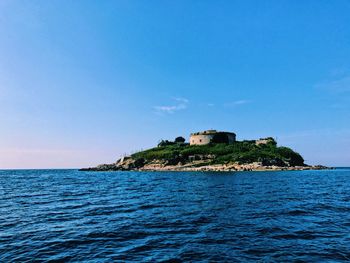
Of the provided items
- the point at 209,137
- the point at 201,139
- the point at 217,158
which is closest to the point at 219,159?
the point at 217,158

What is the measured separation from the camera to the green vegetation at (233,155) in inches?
4921

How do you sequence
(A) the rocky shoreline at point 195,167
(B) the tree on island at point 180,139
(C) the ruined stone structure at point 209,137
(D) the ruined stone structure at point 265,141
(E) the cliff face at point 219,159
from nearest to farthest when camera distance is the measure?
(A) the rocky shoreline at point 195,167 < (E) the cliff face at point 219,159 < (D) the ruined stone structure at point 265,141 < (C) the ruined stone structure at point 209,137 < (B) the tree on island at point 180,139

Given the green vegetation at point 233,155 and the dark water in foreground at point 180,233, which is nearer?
the dark water in foreground at point 180,233

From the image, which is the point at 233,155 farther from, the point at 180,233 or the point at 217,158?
the point at 180,233

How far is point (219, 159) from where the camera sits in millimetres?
130625

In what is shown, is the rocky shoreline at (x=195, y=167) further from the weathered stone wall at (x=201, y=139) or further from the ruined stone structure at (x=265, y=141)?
the weathered stone wall at (x=201, y=139)

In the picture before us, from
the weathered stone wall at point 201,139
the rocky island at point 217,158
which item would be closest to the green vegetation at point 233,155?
the rocky island at point 217,158

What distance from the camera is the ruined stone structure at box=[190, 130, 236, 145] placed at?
166625 mm

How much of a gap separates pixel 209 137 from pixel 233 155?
36.9m

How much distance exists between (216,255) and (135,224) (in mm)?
8437

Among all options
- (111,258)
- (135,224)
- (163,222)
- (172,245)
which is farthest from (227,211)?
(111,258)

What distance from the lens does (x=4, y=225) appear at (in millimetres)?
19969

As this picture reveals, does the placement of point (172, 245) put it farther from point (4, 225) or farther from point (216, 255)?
point (4, 225)

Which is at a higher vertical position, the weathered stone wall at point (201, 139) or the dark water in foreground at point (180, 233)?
the weathered stone wall at point (201, 139)
